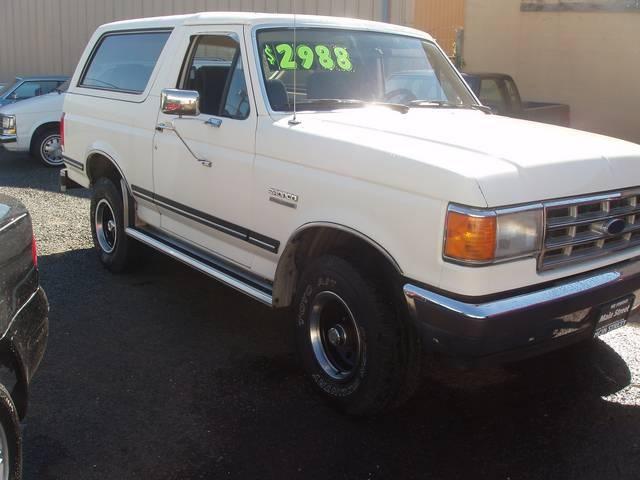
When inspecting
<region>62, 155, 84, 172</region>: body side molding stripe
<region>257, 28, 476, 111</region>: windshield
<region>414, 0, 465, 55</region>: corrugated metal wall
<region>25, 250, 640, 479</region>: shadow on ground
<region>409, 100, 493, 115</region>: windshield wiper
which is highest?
<region>414, 0, 465, 55</region>: corrugated metal wall

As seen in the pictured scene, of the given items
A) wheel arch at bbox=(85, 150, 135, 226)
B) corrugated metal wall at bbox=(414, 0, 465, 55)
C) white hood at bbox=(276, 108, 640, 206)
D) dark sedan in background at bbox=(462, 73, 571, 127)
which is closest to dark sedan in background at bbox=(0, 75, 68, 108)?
corrugated metal wall at bbox=(414, 0, 465, 55)

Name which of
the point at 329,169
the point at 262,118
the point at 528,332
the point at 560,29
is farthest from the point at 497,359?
the point at 560,29

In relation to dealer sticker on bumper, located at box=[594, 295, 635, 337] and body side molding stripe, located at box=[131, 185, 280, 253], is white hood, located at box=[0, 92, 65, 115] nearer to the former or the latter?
body side molding stripe, located at box=[131, 185, 280, 253]

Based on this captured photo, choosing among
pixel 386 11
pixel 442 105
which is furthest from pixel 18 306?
pixel 386 11

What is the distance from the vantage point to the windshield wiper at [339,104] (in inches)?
162

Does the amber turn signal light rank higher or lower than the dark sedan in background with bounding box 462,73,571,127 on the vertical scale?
lower

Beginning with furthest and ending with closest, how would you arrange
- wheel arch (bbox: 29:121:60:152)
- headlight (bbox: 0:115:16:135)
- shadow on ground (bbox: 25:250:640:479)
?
wheel arch (bbox: 29:121:60:152), headlight (bbox: 0:115:16:135), shadow on ground (bbox: 25:250:640:479)

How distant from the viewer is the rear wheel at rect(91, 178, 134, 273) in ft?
18.7

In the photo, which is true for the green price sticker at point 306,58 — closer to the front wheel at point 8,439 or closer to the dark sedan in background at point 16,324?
the dark sedan in background at point 16,324

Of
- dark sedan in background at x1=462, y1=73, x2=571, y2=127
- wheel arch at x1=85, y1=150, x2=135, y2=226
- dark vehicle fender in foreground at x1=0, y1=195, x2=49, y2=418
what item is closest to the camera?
dark vehicle fender in foreground at x1=0, y1=195, x2=49, y2=418

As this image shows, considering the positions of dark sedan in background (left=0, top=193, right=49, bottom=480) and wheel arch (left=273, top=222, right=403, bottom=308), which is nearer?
dark sedan in background (left=0, top=193, right=49, bottom=480)

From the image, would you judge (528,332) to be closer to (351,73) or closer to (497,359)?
(497,359)

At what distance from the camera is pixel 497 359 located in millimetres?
3072

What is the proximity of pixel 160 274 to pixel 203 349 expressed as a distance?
170cm
